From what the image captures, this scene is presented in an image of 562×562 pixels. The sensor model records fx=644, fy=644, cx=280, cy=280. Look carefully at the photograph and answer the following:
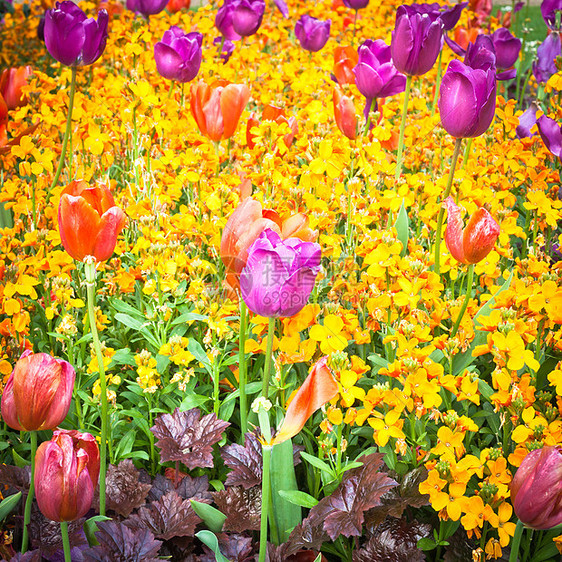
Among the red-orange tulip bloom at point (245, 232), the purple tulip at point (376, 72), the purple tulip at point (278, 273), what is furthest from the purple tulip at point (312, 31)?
the purple tulip at point (278, 273)

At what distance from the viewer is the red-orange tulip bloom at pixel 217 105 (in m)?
1.92

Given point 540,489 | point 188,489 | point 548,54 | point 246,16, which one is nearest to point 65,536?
point 188,489

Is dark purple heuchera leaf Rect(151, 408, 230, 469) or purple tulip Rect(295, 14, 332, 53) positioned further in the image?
purple tulip Rect(295, 14, 332, 53)

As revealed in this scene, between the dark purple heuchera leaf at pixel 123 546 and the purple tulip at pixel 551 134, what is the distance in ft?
5.60

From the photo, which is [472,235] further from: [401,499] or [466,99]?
[401,499]

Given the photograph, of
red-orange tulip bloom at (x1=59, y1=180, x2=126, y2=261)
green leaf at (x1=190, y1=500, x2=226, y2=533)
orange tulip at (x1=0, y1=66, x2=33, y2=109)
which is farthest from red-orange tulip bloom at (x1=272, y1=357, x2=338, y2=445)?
orange tulip at (x1=0, y1=66, x2=33, y2=109)

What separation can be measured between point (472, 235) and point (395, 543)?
66 cm

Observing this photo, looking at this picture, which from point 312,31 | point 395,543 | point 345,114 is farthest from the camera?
point 312,31

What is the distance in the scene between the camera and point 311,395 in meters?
1.02

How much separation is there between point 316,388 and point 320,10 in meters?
4.17

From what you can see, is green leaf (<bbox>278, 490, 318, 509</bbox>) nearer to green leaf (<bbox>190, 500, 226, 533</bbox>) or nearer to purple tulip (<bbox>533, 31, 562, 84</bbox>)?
green leaf (<bbox>190, 500, 226, 533</bbox>)

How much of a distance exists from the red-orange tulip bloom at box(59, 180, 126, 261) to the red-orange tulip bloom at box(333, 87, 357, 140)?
1.02 m

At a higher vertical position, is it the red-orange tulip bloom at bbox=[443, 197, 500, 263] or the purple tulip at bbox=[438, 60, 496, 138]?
the purple tulip at bbox=[438, 60, 496, 138]

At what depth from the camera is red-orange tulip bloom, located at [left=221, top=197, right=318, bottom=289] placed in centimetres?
119
